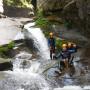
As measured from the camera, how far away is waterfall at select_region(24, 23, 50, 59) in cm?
2297

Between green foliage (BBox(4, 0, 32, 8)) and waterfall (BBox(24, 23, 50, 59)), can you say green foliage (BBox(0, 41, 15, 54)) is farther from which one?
green foliage (BBox(4, 0, 32, 8))

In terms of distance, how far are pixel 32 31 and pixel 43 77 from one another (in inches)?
331

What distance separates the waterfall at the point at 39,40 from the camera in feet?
75.4

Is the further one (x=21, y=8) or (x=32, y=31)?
(x=21, y=8)

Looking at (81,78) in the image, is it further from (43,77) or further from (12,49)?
(12,49)

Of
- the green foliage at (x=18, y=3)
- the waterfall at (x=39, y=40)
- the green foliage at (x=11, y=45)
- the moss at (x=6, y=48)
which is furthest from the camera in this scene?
the green foliage at (x=18, y=3)

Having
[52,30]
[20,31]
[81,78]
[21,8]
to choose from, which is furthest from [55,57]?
[21,8]

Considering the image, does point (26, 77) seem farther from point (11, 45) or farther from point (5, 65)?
point (11, 45)

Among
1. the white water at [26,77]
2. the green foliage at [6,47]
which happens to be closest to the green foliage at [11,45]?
the green foliage at [6,47]

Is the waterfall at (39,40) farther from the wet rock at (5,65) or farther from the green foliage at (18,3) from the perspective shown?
the green foliage at (18,3)

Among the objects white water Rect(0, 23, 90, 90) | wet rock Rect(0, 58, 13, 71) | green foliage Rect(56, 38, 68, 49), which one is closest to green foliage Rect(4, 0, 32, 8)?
green foliage Rect(56, 38, 68, 49)

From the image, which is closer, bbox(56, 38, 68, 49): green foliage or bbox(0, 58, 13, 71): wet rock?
bbox(0, 58, 13, 71): wet rock

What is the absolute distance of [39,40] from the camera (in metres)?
24.8

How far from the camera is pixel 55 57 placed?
69.2 ft
